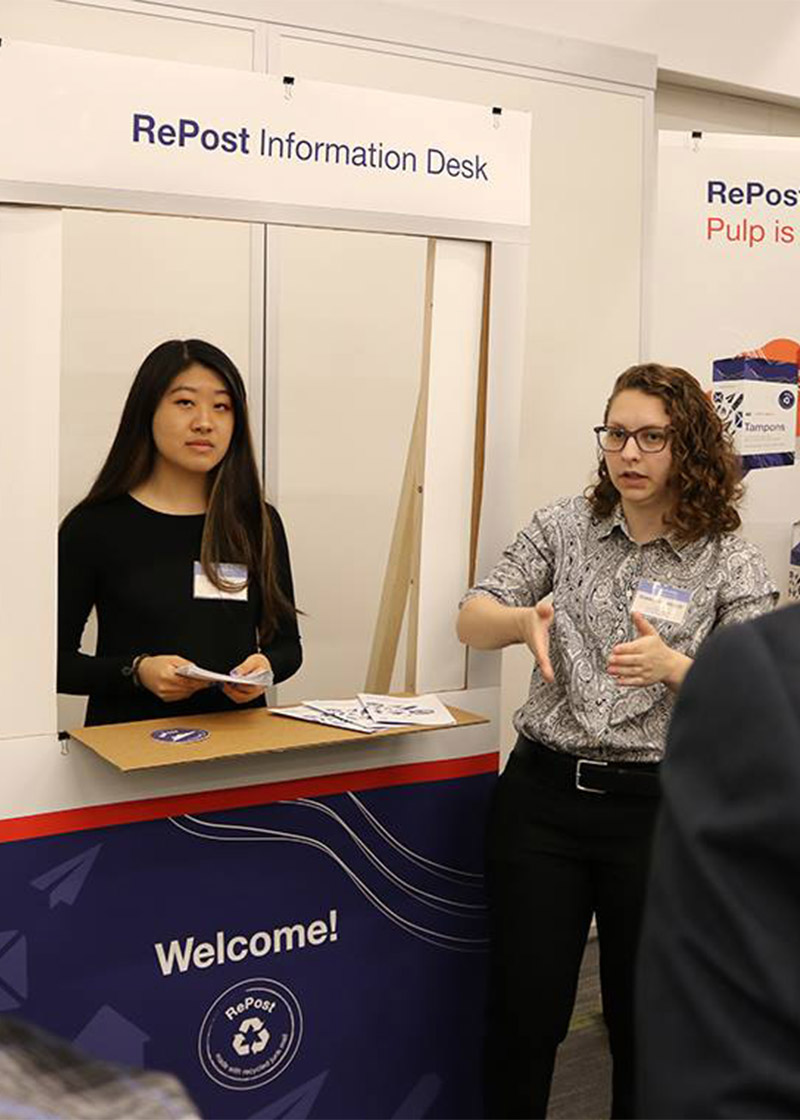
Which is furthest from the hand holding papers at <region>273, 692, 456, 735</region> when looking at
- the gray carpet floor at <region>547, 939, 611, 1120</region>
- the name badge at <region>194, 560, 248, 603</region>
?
the gray carpet floor at <region>547, 939, 611, 1120</region>

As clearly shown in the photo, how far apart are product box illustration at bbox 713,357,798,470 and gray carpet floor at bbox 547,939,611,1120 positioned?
150cm

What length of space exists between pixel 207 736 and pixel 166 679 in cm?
12

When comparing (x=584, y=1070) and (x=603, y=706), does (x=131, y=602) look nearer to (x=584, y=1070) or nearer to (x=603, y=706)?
(x=603, y=706)

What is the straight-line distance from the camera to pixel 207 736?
2.01 m

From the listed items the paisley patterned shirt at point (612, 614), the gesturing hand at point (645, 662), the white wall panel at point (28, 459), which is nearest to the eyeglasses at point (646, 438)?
the paisley patterned shirt at point (612, 614)

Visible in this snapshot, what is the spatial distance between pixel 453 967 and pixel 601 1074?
2.56ft

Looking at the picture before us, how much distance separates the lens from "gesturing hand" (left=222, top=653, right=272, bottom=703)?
2039 millimetres

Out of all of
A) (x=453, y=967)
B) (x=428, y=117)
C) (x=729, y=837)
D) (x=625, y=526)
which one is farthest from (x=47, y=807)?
(x=729, y=837)

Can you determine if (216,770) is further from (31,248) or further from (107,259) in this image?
(107,259)

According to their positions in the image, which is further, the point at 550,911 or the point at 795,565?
the point at 795,565

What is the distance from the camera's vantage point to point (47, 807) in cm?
200

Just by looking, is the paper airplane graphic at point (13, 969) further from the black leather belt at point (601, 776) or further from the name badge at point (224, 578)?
the black leather belt at point (601, 776)

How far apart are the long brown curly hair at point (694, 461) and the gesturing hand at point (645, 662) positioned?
11.4 inches

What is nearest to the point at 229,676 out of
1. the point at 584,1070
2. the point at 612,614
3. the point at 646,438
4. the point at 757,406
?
the point at 612,614
